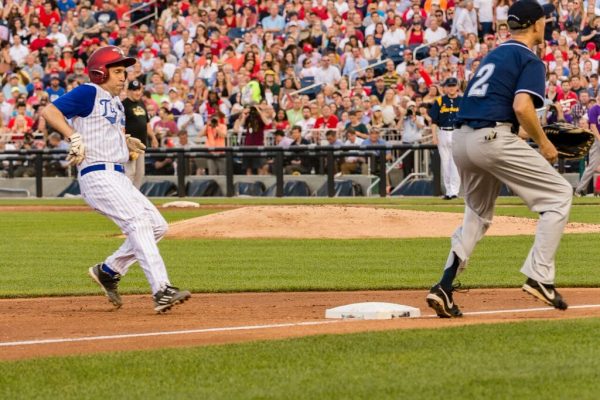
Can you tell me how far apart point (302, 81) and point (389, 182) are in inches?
137

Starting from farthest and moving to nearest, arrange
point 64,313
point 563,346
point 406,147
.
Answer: point 406,147 → point 64,313 → point 563,346

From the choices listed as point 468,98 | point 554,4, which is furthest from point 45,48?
point 468,98

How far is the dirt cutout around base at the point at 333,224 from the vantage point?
731 inches

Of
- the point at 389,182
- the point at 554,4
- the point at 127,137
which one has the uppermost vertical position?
the point at 554,4

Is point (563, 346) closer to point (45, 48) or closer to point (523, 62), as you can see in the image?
point (523, 62)

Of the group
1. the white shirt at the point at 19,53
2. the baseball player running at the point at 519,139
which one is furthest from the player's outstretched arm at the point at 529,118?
the white shirt at the point at 19,53

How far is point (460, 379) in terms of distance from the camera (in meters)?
6.47

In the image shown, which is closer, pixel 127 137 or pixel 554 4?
pixel 127 137

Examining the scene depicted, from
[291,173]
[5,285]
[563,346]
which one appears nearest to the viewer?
[563,346]

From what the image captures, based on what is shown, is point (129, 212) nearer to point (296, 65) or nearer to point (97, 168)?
point (97, 168)

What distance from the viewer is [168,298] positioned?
388 inches

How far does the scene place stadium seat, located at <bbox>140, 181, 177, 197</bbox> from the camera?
3023 cm

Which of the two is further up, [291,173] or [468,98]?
[468,98]

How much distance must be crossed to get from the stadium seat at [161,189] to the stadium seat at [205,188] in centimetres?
38
